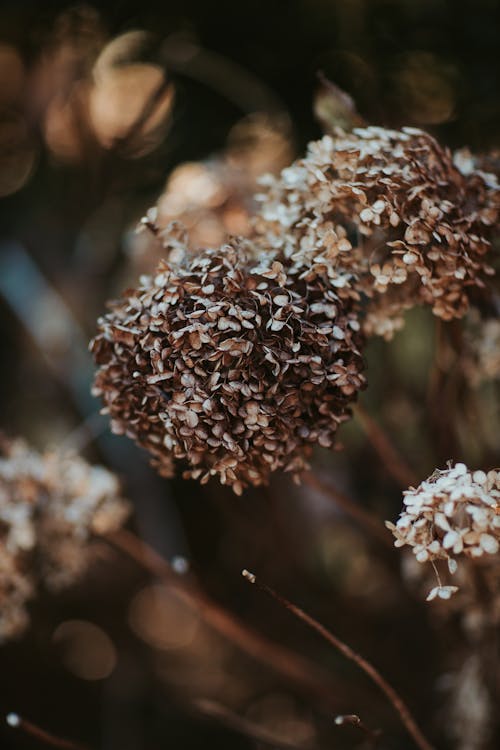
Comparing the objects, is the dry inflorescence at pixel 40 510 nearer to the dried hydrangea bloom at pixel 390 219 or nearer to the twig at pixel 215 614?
the twig at pixel 215 614

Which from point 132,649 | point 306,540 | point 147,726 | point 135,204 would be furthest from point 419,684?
point 135,204

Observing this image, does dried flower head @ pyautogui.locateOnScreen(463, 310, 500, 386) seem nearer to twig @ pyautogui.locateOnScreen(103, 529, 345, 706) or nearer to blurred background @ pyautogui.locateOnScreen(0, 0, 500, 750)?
blurred background @ pyautogui.locateOnScreen(0, 0, 500, 750)

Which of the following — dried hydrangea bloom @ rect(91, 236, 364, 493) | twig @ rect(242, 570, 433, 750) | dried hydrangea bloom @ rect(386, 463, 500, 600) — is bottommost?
twig @ rect(242, 570, 433, 750)

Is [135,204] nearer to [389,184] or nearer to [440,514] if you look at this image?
[389,184]

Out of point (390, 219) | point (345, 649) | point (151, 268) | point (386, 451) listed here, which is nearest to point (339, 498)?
point (386, 451)

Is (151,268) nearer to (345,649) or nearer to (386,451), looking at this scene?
(386,451)

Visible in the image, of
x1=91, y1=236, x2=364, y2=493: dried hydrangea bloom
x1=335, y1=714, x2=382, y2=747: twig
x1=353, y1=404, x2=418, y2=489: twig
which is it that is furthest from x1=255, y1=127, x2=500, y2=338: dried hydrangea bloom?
x1=335, y1=714, x2=382, y2=747: twig
